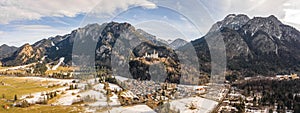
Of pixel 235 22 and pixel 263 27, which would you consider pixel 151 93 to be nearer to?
pixel 263 27

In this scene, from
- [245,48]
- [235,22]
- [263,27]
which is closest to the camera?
[245,48]

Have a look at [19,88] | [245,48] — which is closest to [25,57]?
[19,88]

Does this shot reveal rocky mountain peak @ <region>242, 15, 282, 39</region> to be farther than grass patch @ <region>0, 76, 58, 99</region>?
Yes

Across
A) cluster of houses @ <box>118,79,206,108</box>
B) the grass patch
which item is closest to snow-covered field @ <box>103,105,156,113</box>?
cluster of houses @ <box>118,79,206,108</box>

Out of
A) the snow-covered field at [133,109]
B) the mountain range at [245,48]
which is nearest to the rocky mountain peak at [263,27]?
the mountain range at [245,48]

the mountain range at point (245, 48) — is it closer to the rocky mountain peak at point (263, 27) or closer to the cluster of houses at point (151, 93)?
the rocky mountain peak at point (263, 27)

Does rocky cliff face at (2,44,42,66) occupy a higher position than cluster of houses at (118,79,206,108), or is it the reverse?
rocky cliff face at (2,44,42,66)

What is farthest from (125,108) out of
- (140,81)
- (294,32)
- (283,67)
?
(294,32)

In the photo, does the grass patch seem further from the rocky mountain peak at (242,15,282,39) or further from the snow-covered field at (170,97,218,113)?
the rocky mountain peak at (242,15,282,39)

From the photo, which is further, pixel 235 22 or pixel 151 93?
pixel 235 22
